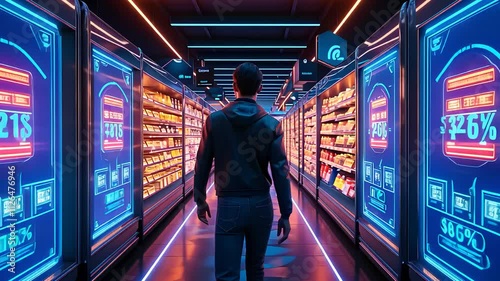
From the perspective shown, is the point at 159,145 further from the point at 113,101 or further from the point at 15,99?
the point at 15,99

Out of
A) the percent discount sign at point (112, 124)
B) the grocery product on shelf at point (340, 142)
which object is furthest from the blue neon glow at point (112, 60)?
the grocery product on shelf at point (340, 142)

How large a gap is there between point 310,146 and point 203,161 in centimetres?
765

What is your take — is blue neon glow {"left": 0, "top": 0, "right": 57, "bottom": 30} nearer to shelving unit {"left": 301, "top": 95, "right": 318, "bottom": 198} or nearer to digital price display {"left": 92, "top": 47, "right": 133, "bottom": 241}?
digital price display {"left": 92, "top": 47, "right": 133, "bottom": 241}

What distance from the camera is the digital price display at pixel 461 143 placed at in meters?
2.12

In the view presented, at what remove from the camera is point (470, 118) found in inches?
90.4

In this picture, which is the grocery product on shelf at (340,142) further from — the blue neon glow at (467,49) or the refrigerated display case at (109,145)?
the refrigerated display case at (109,145)

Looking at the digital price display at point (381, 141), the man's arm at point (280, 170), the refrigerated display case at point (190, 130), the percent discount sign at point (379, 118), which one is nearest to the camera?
the man's arm at point (280, 170)

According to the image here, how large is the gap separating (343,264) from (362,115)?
1835 millimetres

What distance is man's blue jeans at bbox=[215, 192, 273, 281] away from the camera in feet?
6.73

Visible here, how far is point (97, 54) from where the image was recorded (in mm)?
3498

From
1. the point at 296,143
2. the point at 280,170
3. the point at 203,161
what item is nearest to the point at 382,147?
the point at 280,170

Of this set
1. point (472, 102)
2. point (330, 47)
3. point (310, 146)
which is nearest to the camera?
point (472, 102)

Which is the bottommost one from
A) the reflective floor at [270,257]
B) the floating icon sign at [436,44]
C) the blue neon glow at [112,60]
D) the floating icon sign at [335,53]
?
the reflective floor at [270,257]

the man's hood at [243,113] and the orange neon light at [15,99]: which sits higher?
the orange neon light at [15,99]
